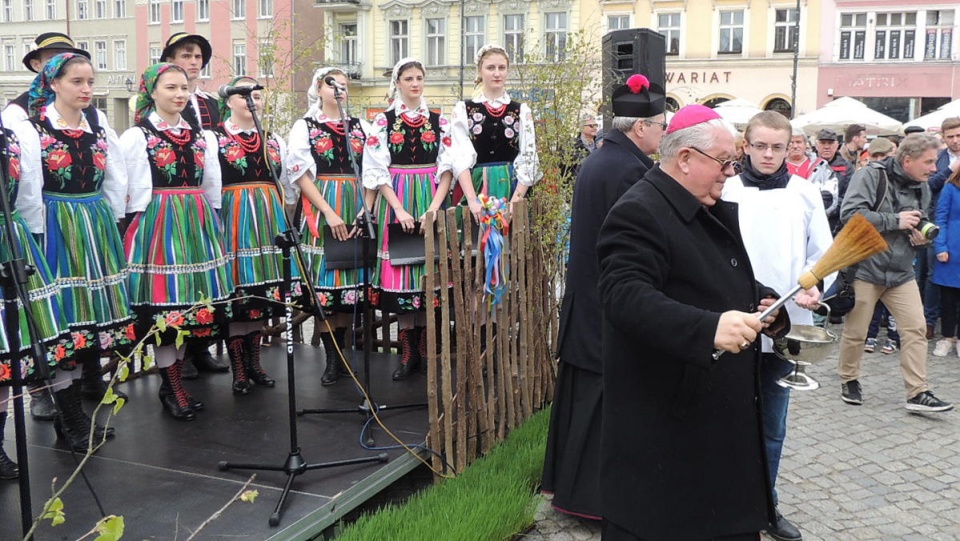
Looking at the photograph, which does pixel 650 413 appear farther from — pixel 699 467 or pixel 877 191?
pixel 877 191

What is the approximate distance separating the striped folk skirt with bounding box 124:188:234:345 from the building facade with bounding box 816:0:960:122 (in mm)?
30309

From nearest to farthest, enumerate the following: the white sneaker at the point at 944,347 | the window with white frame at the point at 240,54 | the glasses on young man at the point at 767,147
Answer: the glasses on young man at the point at 767,147
the white sneaker at the point at 944,347
the window with white frame at the point at 240,54

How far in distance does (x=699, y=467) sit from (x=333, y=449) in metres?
2.36

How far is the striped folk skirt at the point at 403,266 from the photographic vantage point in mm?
5438

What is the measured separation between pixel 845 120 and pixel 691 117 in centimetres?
1432

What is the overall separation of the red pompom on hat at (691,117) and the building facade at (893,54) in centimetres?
3114

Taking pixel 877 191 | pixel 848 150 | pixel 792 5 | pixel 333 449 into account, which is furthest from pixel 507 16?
pixel 333 449

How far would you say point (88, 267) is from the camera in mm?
4375

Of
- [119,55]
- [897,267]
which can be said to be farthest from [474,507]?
[119,55]

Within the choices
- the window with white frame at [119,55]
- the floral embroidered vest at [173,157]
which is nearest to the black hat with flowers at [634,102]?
the floral embroidered vest at [173,157]

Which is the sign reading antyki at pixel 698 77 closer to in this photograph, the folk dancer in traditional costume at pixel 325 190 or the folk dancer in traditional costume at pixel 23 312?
the folk dancer in traditional costume at pixel 325 190

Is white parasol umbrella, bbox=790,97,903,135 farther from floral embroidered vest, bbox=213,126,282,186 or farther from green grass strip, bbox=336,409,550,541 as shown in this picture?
green grass strip, bbox=336,409,550,541

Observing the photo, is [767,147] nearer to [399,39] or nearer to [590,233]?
[590,233]

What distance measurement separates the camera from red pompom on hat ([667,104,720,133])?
2627 mm
